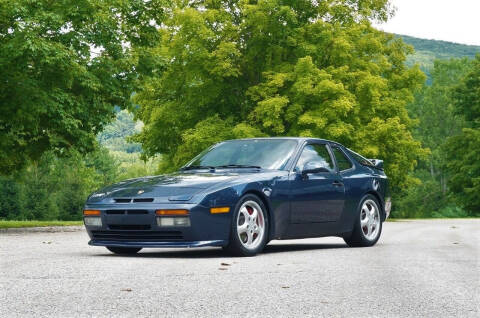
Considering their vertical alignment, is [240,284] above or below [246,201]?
below

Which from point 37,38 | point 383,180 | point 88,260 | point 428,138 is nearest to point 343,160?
point 383,180

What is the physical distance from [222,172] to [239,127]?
72.6ft

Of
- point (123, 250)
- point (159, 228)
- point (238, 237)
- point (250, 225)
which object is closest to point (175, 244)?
point (159, 228)

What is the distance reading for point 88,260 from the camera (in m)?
9.15

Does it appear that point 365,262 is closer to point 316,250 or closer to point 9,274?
point 316,250

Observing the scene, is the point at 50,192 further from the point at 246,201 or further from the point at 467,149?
the point at 246,201

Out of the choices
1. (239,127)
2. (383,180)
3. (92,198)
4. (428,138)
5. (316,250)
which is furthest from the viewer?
(428,138)

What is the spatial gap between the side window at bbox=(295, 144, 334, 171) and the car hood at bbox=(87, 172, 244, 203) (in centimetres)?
119

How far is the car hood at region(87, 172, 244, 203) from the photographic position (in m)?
9.26

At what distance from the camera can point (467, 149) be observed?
53.8 m

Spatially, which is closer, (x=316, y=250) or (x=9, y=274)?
(x=9, y=274)

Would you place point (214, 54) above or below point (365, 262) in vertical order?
above

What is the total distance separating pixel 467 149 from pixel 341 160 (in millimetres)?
44365

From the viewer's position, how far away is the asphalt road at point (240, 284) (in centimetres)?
555
